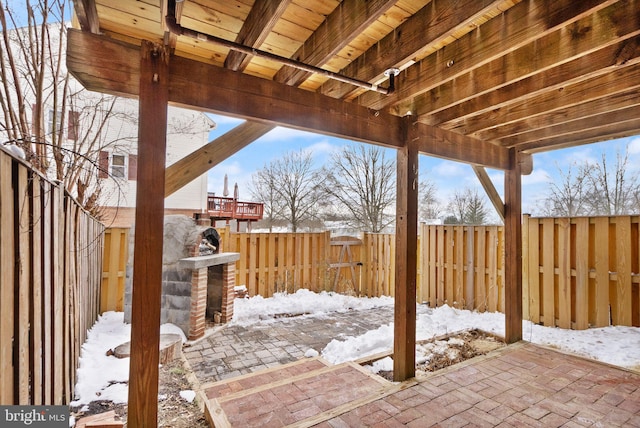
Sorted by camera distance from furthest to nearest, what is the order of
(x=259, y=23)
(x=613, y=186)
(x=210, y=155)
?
(x=613, y=186), (x=210, y=155), (x=259, y=23)

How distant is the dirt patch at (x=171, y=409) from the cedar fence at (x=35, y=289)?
0.82 feet

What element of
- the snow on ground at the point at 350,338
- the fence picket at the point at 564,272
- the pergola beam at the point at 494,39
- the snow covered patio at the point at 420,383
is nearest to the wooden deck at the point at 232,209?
the snow on ground at the point at 350,338

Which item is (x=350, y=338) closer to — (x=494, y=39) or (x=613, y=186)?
(x=494, y=39)

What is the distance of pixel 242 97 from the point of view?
2135mm

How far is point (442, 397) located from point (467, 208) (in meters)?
15.8

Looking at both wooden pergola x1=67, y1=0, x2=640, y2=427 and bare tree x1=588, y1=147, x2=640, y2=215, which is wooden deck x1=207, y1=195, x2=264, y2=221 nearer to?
wooden pergola x1=67, y1=0, x2=640, y2=427

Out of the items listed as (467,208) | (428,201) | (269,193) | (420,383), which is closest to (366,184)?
(428,201)

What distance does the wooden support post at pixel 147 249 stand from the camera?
1.75 metres

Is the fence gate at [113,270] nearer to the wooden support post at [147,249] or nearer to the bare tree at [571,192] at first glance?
the wooden support post at [147,249]

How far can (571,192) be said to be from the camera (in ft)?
46.5

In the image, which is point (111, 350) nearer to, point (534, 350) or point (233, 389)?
point (233, 389)

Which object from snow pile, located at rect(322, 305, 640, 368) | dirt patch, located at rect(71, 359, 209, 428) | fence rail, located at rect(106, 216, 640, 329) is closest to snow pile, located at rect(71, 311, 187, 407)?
dirt patch, located at rect(71, 359, 209, 428)

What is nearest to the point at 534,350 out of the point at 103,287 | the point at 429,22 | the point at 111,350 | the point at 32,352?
the point at 429,22

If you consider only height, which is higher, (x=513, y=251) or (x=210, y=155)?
(x=210, y=155)
